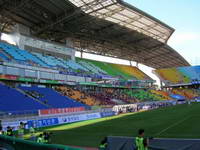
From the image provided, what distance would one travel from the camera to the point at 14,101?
3831cm

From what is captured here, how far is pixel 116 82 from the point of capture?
76.1 m

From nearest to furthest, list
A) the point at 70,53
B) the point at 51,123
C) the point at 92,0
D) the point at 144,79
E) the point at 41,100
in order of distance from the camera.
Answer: the point at 51,123 → the point at 41,100 → the point at 92,0 → the point at 70,53 → the point at 144,79

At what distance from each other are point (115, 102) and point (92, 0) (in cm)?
2663

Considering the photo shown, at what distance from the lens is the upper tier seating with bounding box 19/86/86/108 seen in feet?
147

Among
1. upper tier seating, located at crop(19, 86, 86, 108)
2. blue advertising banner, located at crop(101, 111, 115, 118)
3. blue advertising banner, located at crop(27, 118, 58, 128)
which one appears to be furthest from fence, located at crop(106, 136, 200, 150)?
blue advertising banner, located at crop(101, 111, 115, 118)

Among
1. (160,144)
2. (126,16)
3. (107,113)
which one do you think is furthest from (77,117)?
(160,144)

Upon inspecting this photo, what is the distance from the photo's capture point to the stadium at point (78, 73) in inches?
1239

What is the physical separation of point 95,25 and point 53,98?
885 inches

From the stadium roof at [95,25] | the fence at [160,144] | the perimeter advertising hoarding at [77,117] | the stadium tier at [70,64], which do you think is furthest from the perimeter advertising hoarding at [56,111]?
the fence at [160,144]

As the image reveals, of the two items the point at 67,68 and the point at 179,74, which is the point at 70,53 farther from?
the point at 179,74

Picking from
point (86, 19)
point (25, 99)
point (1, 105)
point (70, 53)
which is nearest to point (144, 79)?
point (70, 53)

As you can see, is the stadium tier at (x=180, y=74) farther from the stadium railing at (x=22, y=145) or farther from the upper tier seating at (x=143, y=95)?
the stadium railing at (x=22, y=145)

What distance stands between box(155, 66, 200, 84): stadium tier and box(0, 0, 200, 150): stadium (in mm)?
15311

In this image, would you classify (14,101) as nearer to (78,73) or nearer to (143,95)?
(78,73)
